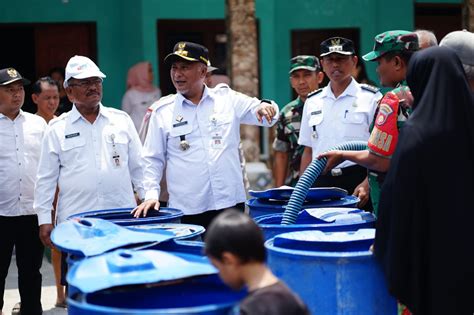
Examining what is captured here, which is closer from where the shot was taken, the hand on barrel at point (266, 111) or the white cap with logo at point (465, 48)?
the white cap with logo at point (465, 48)

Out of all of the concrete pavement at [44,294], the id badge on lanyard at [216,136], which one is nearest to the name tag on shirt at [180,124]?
the id badge on lanyard at [216,136]

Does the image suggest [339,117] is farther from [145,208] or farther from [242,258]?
[242,258]

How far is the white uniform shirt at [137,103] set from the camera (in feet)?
33.8

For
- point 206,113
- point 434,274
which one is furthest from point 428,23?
point 434,274

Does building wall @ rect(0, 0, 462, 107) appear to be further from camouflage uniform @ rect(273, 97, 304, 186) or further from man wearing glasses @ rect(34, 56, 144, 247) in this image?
man wearing glasses @ rect(34, 56, 144, 247)

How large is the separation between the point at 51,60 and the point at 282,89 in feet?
10.5

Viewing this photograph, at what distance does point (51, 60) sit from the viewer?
11.2m

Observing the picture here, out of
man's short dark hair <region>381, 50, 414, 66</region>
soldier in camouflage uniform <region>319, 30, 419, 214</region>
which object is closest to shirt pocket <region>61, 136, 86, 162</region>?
soldier in camouflage uniform <region>319, 30, 419, 214</region>

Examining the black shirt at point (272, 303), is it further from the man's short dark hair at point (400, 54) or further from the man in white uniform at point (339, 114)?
the man in white uniform at point (339, 114)

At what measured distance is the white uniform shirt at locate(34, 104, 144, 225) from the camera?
195 inches

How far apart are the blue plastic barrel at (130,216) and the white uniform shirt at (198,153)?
614 mm

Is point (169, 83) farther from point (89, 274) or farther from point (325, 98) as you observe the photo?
point (89, 274)

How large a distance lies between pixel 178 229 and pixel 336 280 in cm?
94

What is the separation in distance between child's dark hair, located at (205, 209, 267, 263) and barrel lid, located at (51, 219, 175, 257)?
25.3 inches
